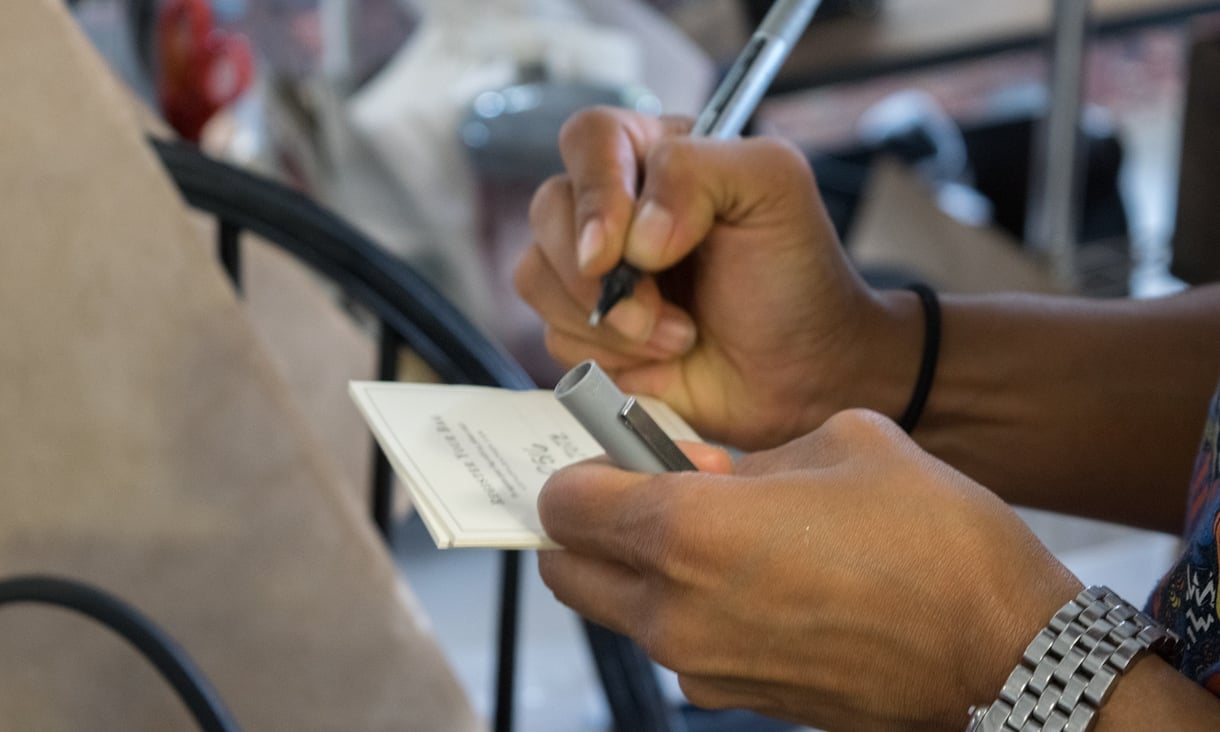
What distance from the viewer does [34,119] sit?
0.42 metres

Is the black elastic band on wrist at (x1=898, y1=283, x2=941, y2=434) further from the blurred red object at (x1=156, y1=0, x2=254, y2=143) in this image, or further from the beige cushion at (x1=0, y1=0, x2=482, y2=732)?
the blurred red object at (x1=156, y1=0, x2=254, y2=143)

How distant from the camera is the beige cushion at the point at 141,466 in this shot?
0.43 meters

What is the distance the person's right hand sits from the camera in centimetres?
50

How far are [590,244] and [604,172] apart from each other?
0.12ft

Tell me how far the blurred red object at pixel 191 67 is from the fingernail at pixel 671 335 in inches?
28.2

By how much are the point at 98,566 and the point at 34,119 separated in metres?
0.16

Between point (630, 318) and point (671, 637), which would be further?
point (630, 318)

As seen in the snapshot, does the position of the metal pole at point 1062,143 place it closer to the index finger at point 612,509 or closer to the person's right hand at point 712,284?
the person's right hand at point 712,284

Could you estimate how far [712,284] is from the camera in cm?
55

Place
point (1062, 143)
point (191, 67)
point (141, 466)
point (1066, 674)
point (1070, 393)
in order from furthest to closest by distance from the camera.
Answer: point (1062, 143) < point (191, 67) < point (1070, 393) < point (141, 466) < point (1066, 674)

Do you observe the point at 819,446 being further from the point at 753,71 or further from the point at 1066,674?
the point at 753,71

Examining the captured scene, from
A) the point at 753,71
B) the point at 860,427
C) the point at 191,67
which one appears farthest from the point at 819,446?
the point at 191,67

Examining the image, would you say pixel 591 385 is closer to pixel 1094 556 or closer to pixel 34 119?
pixel 34 119

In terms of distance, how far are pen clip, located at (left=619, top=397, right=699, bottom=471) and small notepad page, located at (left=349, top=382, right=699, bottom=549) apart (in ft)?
0.14
